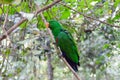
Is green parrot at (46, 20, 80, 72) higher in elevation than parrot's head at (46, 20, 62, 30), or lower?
lower

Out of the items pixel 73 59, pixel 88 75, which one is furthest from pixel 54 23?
pixel 88 75

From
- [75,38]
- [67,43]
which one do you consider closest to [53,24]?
[67,43]

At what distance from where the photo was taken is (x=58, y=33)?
6.83 ft

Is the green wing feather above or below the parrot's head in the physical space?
below

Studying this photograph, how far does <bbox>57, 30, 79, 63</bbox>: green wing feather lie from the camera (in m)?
2.08

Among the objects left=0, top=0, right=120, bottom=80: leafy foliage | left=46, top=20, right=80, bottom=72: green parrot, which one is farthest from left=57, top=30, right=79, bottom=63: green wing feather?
left=0, top=0, right=120, bottom=80: leafy foliage

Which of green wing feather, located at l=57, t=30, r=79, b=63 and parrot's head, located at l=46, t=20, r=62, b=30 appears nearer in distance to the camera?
parrot's head, located at l=46, t=20, r=62, b=30

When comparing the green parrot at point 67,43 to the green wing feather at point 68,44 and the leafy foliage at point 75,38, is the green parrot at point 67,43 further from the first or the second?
the leafy foliage at point 75,38

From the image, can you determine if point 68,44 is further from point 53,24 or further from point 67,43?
point 53,24

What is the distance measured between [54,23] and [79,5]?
58 centimetres

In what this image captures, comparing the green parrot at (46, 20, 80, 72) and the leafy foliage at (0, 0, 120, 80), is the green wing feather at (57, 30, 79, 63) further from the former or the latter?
the leafy foliage at (0, 0, 120, 80)

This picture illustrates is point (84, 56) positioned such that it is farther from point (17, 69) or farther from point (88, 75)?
point (17, 69)

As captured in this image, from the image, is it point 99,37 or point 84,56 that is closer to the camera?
point 99,37

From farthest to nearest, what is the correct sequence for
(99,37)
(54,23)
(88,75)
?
(88,75), (99,37), (54,23)
